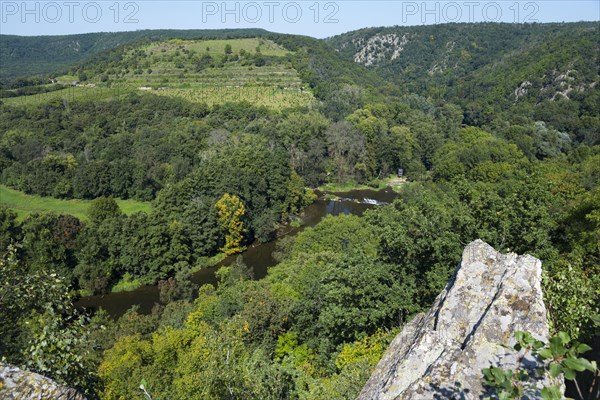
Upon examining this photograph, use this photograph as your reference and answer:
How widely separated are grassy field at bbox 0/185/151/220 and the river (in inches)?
884

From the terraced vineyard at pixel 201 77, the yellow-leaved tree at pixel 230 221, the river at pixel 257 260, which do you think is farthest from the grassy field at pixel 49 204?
the terraced vineyard at pixel 201 77

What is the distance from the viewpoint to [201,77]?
12119 centimetres

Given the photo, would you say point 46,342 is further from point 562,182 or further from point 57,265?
point 562,182

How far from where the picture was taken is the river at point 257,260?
39.2 meters

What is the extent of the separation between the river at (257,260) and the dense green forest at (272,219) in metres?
1.40

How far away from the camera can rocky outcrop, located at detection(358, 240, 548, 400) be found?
17.7 ft

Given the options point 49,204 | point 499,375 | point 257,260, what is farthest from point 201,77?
point 499,375

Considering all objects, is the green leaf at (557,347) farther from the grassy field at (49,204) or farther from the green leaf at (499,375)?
the grassy field at (49,204)

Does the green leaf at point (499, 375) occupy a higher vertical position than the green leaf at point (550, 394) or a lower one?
higher

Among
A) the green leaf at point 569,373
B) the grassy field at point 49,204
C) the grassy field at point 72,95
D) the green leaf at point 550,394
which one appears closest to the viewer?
the green leaf at point 569,373

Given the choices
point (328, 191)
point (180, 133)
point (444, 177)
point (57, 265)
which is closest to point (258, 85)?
point (180, 133)

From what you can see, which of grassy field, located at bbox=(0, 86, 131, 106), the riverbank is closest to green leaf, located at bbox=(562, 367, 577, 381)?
the riverbank

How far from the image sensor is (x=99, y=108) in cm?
10031

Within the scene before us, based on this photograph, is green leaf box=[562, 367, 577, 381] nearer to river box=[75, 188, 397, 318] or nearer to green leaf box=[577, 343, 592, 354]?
green leaf box=[577, 343, 592, 354]
